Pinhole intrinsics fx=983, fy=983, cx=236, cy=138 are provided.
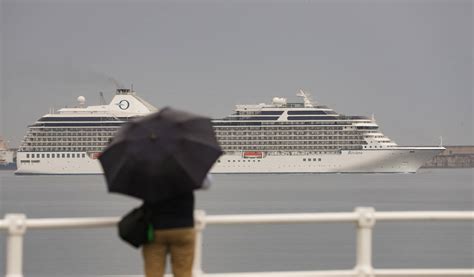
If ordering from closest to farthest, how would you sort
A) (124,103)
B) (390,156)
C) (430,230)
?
(430,230)
(390,156)
(124,103)

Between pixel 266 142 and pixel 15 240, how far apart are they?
78.2m

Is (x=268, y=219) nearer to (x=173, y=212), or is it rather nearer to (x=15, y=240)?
(x=173, y=212)

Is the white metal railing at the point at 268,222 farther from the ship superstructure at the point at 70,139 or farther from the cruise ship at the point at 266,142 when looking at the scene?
the ship superstructure at the point at 70,139

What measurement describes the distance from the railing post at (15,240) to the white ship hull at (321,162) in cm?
7633

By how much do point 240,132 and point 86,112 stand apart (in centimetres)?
1341

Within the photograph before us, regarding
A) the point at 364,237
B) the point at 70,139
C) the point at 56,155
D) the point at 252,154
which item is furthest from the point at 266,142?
the point at 364,237

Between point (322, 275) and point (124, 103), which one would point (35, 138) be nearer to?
point (124, 103)

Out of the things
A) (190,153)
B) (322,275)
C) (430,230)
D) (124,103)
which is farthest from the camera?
(124,103)

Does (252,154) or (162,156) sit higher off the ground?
(162,156)

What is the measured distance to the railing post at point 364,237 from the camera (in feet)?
14.0

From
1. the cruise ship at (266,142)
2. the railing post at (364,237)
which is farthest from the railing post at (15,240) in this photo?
the cruise ship at (266,142)

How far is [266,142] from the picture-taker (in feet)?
270

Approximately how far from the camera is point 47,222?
404 cm

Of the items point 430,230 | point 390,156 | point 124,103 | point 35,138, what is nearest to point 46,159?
point 35,138
